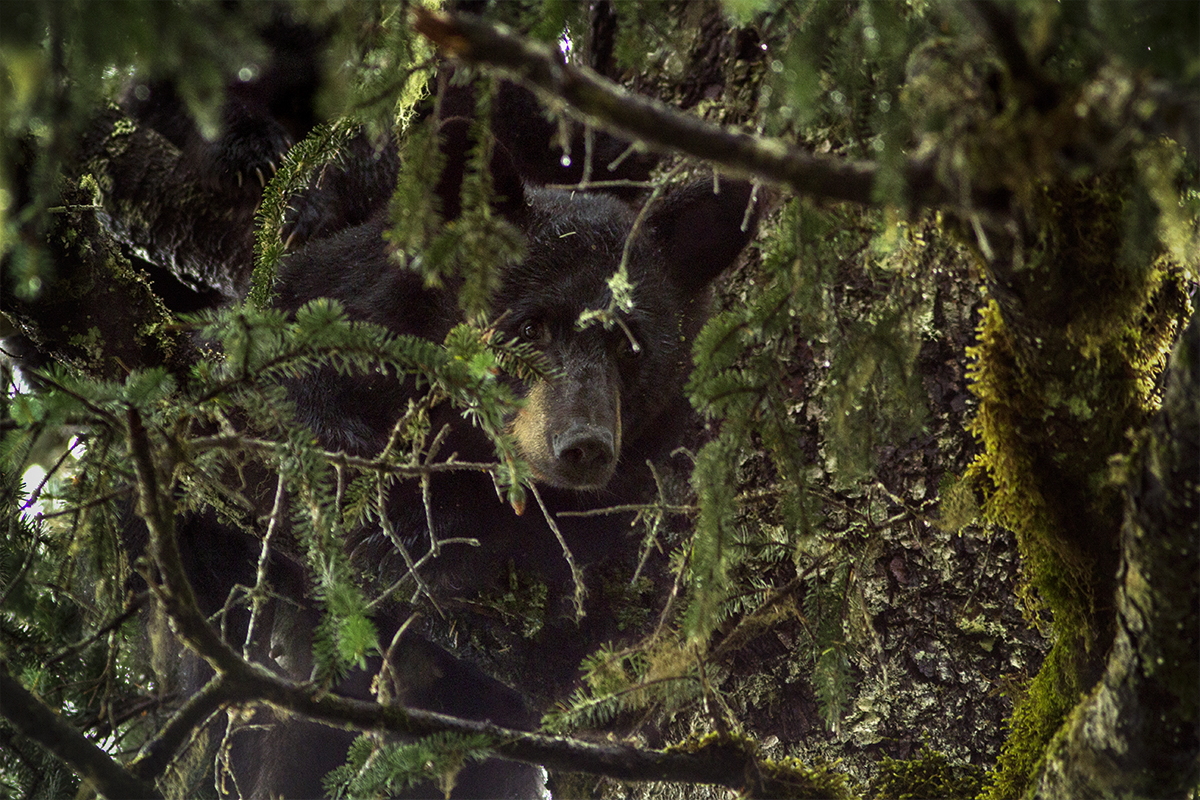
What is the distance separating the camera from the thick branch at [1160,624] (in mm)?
1117

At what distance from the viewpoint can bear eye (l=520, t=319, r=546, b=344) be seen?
117 inches

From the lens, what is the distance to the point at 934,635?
2.05 meters

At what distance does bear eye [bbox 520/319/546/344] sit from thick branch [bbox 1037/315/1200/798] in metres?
1.99

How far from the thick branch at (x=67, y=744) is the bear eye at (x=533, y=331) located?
6.22 ft

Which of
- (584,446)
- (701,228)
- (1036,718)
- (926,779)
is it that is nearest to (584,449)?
(584,446)

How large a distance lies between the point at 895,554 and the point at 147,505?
1.61 m

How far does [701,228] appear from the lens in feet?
9.26

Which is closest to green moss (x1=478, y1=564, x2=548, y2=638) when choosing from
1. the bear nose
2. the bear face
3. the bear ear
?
the bear face

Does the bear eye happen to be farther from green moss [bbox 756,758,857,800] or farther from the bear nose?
green moss [bbox 756,758,857,800]

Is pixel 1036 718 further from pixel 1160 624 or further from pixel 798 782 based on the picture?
pixel 1160 624

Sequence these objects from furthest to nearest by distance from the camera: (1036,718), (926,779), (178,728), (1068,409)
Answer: (926,779)
(1036,718)
(1068,409)
(178,728)

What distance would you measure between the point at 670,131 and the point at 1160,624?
905 mm

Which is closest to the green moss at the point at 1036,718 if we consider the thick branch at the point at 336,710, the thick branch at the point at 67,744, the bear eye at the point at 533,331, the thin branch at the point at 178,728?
the thick branch at the point at 336,710

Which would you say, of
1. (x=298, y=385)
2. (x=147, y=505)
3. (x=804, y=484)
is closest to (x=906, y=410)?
(x=804, y=484)
